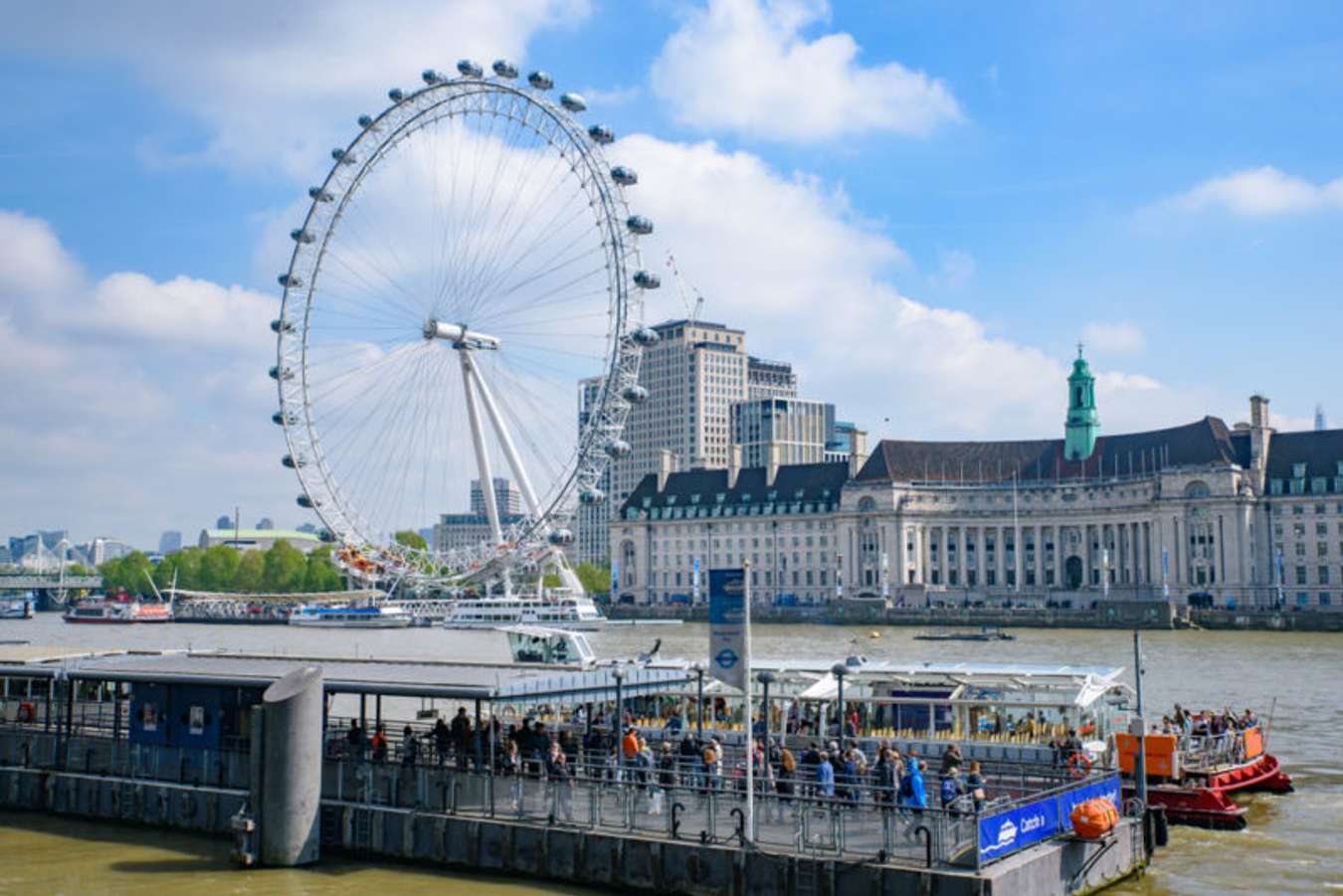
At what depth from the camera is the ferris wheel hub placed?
82.9 metres

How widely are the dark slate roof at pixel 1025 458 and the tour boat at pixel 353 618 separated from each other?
207 ft

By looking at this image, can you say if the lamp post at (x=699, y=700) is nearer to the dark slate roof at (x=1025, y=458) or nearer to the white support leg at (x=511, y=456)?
the white support leg at (x=511, y=456)

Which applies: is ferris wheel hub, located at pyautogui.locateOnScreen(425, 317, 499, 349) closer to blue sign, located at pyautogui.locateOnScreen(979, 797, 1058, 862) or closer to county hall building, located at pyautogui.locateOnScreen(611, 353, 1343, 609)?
blue sign, located at pyautogui.locateOnScreen(979, 797, 1058, 862)

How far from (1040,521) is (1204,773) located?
142 m

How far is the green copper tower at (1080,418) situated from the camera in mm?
176625

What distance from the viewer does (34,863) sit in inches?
1159

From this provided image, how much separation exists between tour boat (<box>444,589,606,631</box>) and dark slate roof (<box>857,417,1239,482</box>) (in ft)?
202

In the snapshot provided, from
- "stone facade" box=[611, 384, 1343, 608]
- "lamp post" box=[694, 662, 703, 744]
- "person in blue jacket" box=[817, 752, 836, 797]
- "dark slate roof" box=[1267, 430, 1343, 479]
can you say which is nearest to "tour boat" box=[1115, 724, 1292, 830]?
"person in blue jacket" box=[817, 752, 836, 797]

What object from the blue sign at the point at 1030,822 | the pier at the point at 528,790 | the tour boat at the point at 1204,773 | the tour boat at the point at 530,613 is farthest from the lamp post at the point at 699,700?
the tour boat at the point at 530,613

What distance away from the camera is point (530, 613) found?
12569cm

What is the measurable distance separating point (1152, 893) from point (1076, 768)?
9.46 feet

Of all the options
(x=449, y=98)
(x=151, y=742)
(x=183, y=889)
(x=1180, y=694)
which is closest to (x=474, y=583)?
(x=449, y=98)

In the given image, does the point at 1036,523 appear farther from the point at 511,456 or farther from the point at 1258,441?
the point at 511,456

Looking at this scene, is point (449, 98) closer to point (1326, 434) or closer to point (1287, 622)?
point (1287, 622)
